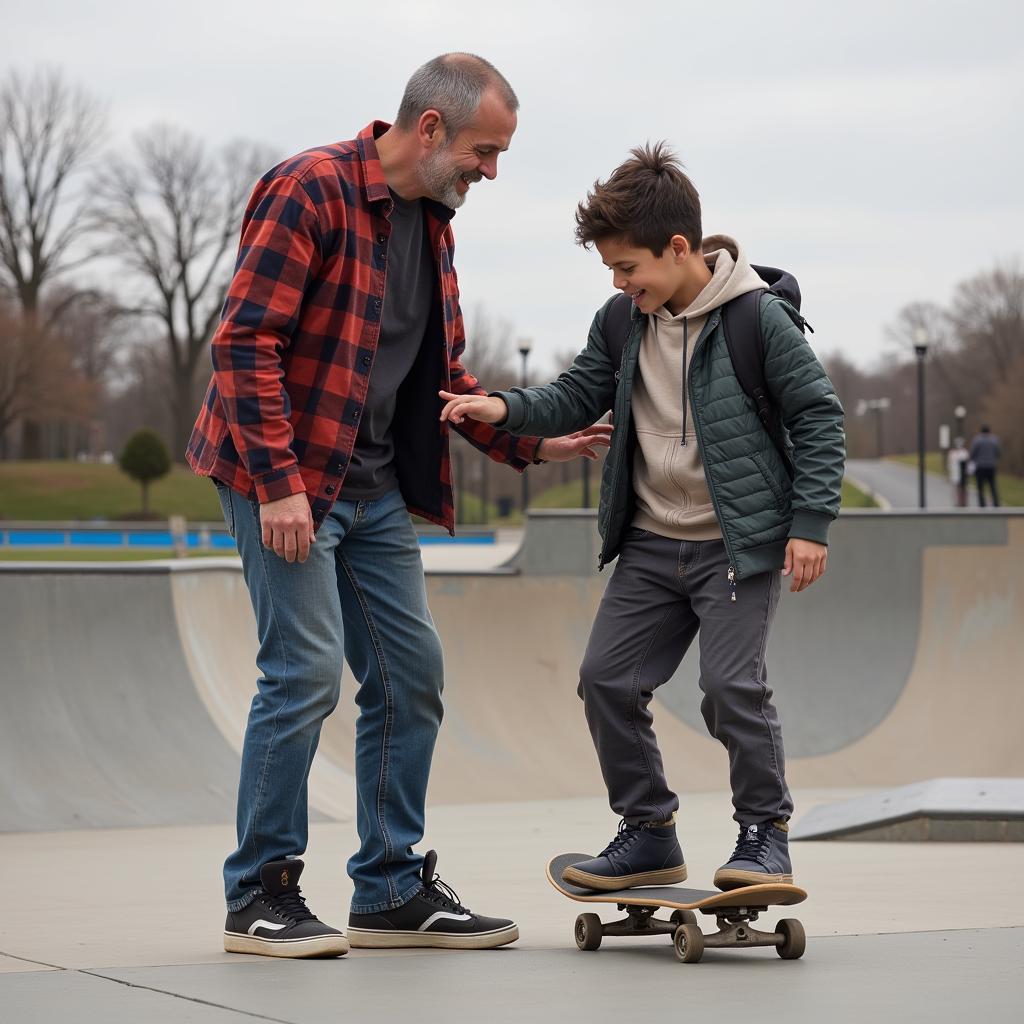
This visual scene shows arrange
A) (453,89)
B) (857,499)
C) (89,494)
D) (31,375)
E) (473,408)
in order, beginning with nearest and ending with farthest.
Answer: (453,89) → (473,408) → (857,499) → (89,494) → (31,375)

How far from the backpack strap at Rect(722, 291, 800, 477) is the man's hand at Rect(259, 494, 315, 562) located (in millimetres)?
1081

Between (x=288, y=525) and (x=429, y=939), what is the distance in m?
1.08

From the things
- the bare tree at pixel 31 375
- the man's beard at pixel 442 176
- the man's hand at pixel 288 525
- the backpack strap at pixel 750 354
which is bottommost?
the man's hand at pixel 288 525

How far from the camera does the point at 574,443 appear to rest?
399 centimetres

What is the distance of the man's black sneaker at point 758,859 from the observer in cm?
312

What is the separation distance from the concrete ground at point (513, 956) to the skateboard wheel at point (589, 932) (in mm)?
31

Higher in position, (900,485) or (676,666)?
(676,666)

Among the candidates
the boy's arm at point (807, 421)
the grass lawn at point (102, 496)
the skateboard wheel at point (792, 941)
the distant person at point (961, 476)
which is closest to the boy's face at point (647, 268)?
the boy's arm at point (807, 421)

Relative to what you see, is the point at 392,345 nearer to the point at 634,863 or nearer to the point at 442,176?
the point at 442,176

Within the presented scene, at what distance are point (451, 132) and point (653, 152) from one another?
1.63ft

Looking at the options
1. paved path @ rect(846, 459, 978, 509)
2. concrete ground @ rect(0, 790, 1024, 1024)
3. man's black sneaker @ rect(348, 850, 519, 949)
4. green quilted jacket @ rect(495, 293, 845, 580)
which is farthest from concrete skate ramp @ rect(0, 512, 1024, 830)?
paved path @ rect(846, 459, 978, 509)

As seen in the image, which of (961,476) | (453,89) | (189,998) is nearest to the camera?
(189,998)

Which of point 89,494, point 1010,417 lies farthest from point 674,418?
point 1010,417

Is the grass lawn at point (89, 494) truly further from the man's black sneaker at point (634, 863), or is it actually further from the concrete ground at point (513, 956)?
the man's black sneaker at point (634, 863)
